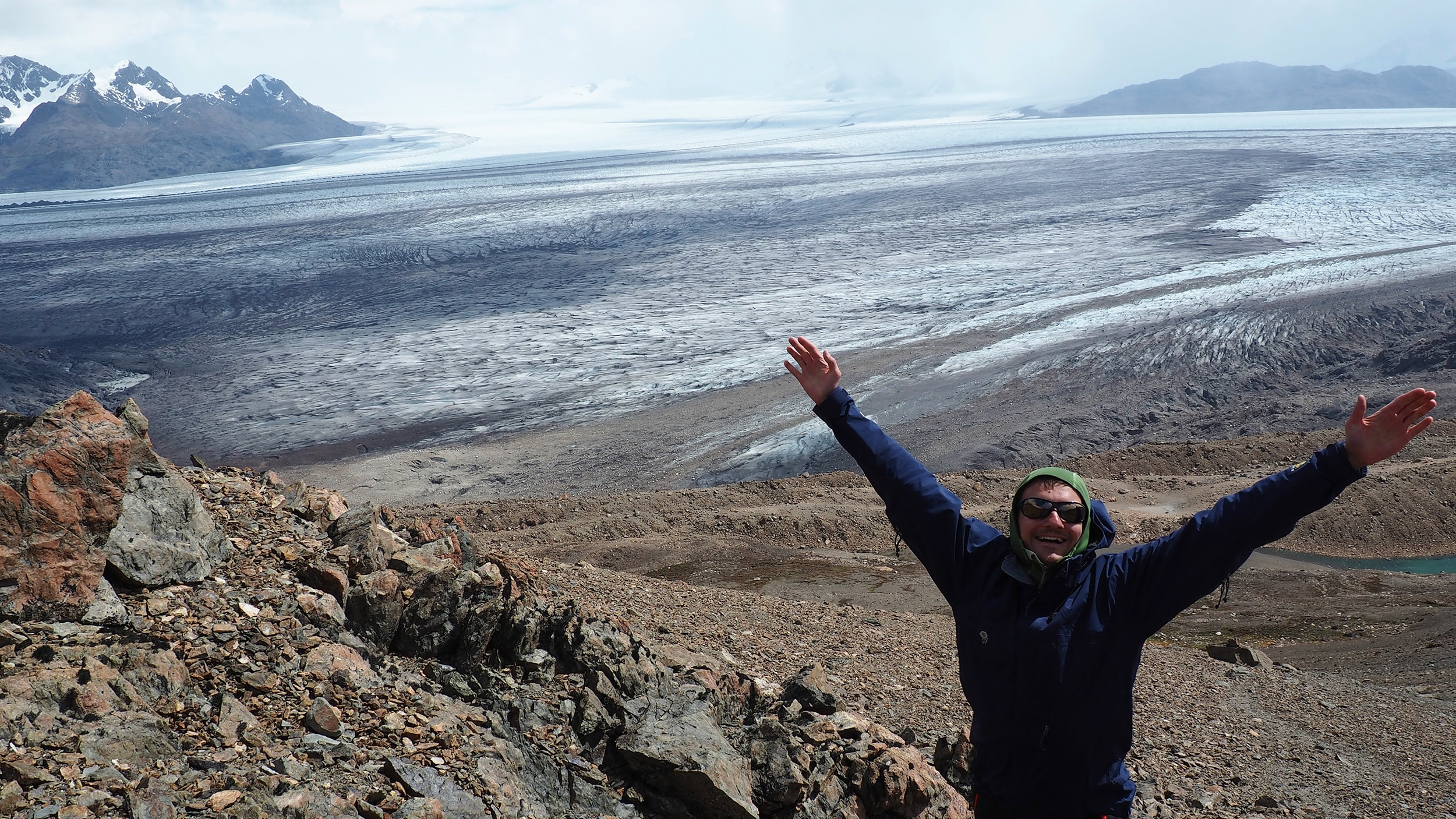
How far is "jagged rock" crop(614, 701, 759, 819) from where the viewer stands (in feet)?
14.3

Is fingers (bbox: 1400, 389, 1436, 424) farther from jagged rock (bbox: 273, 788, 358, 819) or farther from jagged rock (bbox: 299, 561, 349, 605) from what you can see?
jagged rock (bbox: 299, 561, 349, 605)

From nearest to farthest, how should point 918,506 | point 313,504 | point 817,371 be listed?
point 918,506, point 817,371, point 313,504

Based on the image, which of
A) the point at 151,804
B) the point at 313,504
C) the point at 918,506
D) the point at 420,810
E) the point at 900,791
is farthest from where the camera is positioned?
the point at 313,504

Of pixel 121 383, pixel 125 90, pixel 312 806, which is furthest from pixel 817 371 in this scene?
pixel 125 90

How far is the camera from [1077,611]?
2.25 metres

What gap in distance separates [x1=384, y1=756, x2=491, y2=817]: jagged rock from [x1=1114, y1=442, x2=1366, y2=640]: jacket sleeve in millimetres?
2827

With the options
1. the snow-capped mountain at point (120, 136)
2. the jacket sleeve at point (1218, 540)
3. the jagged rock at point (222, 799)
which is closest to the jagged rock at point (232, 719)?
the jagged rock at point (222, 799)

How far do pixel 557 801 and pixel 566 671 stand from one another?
1216 mm

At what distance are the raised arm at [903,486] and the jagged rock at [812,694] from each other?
3.33 metres

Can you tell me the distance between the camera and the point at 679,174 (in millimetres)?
98750

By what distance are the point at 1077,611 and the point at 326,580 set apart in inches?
173

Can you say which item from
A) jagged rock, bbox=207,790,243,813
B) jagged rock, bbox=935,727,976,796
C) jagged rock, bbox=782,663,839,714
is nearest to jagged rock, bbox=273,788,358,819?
jagged rock, bbox=207,790,243,813

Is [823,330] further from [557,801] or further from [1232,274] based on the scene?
[557,801]

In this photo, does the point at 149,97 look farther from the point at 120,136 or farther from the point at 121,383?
the point at 121,383
